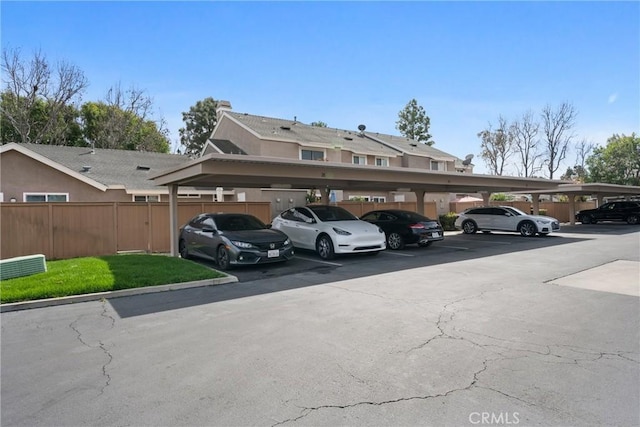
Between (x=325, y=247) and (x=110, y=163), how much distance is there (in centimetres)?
1655

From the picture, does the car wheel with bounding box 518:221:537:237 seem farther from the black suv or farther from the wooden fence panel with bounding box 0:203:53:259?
the wooden fence panel with bounding box 0:203:53:259

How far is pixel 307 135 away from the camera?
27375 millimetres

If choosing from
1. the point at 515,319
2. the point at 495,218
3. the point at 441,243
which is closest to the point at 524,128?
the point at 495,218

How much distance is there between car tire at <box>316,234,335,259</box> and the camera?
11.4m

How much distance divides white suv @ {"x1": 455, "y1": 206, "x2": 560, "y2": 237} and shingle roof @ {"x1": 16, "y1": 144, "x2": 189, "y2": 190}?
16.0m

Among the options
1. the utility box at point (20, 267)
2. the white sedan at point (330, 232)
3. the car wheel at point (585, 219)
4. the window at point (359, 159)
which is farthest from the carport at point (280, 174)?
the car wheel at point (585, 219)

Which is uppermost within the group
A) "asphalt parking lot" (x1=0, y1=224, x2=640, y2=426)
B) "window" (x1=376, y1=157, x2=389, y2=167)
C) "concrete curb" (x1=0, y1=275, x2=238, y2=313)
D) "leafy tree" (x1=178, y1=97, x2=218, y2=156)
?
"leafy tree" (x1=178, y1=97, x2=218, y2=156)

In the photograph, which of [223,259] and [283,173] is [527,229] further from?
[223,259]

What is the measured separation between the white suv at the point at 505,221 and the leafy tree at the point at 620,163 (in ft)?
117

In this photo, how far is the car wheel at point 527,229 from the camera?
18.5 m

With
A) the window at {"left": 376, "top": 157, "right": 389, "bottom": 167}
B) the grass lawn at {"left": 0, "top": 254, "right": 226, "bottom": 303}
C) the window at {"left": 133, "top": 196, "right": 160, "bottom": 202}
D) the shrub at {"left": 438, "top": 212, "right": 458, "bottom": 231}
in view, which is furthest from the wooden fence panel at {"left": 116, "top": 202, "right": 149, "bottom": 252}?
the window at {"left": 376, "top": 157, "right": 389, "bottom": 167}

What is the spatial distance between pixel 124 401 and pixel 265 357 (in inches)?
55.4

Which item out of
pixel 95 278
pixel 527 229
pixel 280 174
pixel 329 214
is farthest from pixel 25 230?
pixel 527 229

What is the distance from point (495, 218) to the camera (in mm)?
19938
